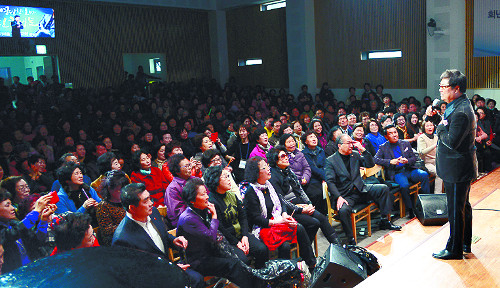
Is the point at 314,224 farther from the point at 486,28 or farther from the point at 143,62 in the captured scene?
the point at 143,62

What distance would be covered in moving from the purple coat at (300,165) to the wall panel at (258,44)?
855 cm

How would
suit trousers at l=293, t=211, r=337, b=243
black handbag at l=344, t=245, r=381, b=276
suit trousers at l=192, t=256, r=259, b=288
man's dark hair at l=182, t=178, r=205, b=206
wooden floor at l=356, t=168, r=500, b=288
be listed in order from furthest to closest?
1. suit trousers at l=293, t=211, r=337, b=243
2. black handbag at l=344, t=245, r=381, b=276
3. man's dark hair at l=182, t=178, r=205, b=206
4. suit trousers at l=192, t=256, r=259, b=288
5. wooden floor at l=356, t=168, r=500, b=288

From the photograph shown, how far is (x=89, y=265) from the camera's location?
1230 millimetres

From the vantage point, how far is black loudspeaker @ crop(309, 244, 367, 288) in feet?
9.68

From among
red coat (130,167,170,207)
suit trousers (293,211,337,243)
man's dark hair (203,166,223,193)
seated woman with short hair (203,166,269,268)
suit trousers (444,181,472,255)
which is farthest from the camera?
red coat (130,167,170,207)

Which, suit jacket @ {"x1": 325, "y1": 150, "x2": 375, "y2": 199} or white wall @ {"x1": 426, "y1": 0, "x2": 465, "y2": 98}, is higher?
white wall @ {"x1": 426, "y1": 0, "x2": 465, "y2": 98}

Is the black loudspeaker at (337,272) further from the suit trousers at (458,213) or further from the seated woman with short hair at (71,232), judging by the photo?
the seated woman with short hair at (71,232)

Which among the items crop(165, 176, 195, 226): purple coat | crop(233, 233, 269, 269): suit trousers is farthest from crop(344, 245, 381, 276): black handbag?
crop(165, 176, 195, 226): purple coat

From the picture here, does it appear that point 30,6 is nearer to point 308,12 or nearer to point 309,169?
point 308,12

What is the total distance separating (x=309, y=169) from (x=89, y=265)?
12.6 feet

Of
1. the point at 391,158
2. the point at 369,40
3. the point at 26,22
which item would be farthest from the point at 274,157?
the point at 26,22

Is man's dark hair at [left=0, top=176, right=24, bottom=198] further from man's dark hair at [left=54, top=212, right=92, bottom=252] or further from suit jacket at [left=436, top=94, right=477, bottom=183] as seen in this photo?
suit jacket at [left=436, top=94, right=477, bottom=183]

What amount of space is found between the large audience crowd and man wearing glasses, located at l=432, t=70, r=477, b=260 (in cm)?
36

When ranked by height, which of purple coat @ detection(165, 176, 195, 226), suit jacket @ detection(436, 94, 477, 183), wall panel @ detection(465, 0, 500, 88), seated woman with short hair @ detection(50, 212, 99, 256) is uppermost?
wall panel @ detection(465, 0, 500, 88)
